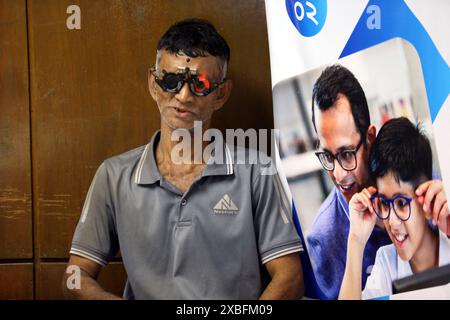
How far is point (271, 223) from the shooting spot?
202 centimetres

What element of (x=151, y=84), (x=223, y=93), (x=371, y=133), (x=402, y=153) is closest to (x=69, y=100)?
(x=151, y=84)

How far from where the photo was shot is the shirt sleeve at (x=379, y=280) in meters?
1.97

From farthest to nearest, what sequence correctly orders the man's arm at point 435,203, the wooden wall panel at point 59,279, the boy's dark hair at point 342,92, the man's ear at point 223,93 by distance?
the wooden wall panel at point 59,279
the man's ear at point 223,93
the boy's dark hair at point 342,92
the man's arm at point 435,203

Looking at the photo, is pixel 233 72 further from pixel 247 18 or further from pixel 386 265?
pixel 386 265

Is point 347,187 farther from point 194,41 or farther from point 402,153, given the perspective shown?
point 194,41

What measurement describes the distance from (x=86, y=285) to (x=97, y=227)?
0.20m

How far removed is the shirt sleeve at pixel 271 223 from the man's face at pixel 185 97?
0.30 metres

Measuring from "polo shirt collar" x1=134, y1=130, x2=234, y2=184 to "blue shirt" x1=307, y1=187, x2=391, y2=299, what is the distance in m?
0.36

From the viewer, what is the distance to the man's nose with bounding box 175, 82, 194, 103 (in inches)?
79.7

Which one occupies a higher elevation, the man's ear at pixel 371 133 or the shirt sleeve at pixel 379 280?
the man's ear at pixel 371 133

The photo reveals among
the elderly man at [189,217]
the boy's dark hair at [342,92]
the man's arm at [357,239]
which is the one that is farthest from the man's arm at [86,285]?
the boy's dark hair at [342,92]

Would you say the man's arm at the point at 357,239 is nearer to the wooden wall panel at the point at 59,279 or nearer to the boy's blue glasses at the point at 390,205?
the boy's blue glasses at the point at 390,205
